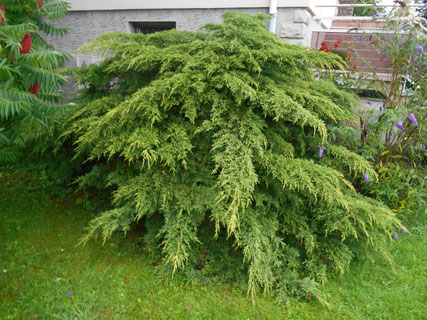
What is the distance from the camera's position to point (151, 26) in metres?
6.02

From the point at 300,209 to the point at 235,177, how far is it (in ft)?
3.54

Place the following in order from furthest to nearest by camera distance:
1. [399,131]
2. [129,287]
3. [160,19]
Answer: [160,19] < [399,131] < [129,287]

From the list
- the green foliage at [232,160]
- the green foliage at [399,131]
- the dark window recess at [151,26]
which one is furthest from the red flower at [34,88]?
the dark window recess at [151,26]

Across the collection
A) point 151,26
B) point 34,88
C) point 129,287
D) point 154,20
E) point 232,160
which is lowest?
Answer: point 129,287

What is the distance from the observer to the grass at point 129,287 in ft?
8.39

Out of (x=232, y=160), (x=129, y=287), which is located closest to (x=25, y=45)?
(x=232, y=160)

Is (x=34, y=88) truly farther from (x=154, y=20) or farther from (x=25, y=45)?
(x=154, y=20)

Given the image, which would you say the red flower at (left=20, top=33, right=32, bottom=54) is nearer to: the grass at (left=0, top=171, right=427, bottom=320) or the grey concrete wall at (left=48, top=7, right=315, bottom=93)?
the grass at (left=0, top=171, right=427, bottom=320)

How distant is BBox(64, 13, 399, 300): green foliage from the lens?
8.76ft

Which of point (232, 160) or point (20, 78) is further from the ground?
point (20, 78)

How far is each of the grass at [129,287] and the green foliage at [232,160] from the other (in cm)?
21

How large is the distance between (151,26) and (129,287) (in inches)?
196

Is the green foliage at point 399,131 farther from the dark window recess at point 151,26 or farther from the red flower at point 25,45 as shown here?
the dark window recess at point 151,26

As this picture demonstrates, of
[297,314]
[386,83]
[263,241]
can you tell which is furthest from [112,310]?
[386,83]
